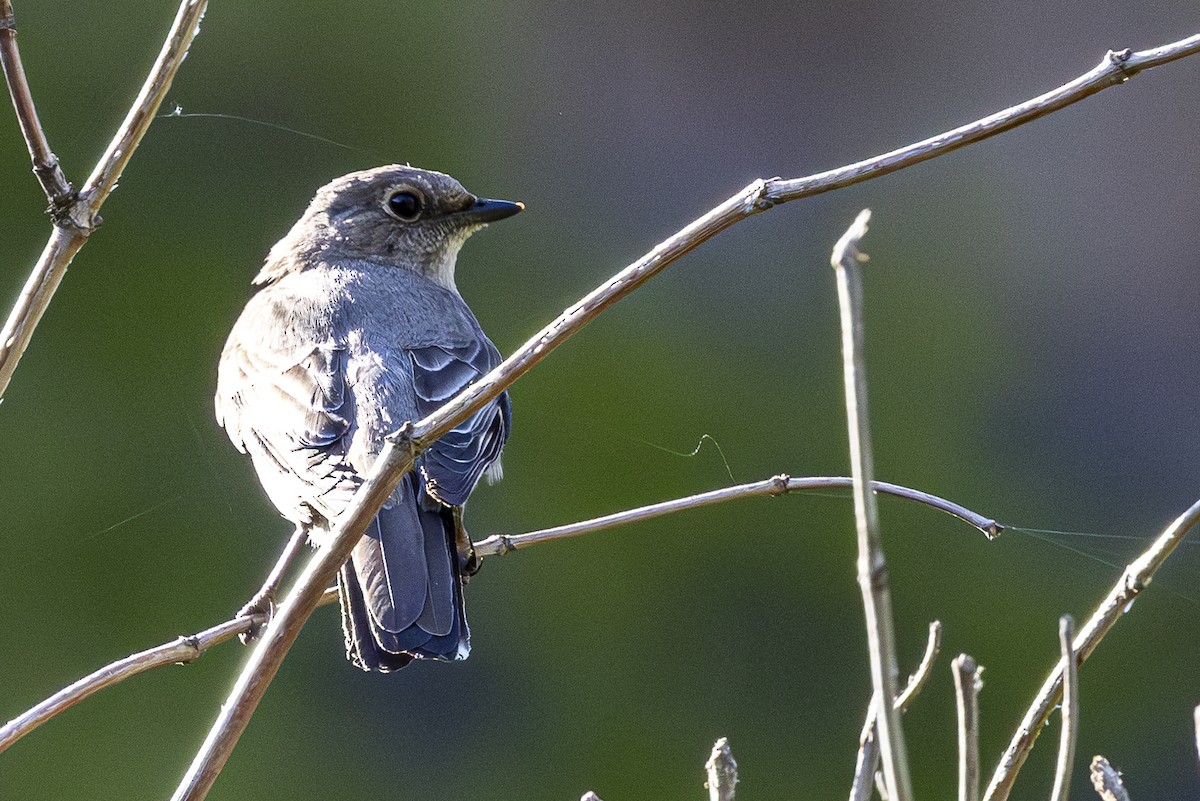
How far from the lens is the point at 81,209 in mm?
2311

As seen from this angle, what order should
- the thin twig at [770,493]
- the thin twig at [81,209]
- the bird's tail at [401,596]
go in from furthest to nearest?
the bird's tail at [401,596] → the thin twig at [770,493] → the thin twig at [81,209]

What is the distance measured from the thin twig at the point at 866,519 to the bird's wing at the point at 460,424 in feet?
6.40

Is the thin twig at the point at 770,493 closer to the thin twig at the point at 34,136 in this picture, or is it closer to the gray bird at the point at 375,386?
the gray bird at the point at 375,386

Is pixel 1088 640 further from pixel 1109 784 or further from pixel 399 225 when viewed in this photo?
→ pixel 399 225

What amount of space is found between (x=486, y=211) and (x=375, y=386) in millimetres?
1255

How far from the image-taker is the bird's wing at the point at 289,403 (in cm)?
349

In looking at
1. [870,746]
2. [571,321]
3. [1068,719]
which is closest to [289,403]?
[571,321]

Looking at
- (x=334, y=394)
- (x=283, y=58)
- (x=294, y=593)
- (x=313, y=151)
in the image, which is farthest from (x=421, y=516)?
(x=283, y=58)

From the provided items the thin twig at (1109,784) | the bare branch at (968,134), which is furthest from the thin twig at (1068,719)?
the bare branch at (968,134)

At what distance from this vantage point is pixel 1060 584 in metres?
7.44

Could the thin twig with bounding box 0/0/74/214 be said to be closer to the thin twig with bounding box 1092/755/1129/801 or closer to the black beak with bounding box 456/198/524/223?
the thin twig with bounding box 1092/755/1129/801

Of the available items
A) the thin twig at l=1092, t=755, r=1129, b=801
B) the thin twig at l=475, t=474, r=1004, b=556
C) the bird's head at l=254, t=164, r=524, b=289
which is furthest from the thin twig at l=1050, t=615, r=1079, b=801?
the bird's head at l=254, t=164, r=524, b=289

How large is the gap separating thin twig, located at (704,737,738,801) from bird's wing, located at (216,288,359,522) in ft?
5.83

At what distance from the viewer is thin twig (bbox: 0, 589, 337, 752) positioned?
6.86ft
